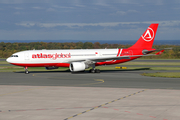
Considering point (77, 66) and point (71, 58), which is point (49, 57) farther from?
point (77, 66)

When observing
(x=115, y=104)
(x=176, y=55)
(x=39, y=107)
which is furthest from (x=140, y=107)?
(x=176, y=55)

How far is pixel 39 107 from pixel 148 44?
38717 mm

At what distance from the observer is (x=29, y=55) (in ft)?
157

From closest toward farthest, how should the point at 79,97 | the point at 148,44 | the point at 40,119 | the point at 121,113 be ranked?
the point at 40,119 < the point at 121,113 < the point at 79,97 < the point at 148,44

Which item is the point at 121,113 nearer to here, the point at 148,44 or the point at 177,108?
the point at 177,108
